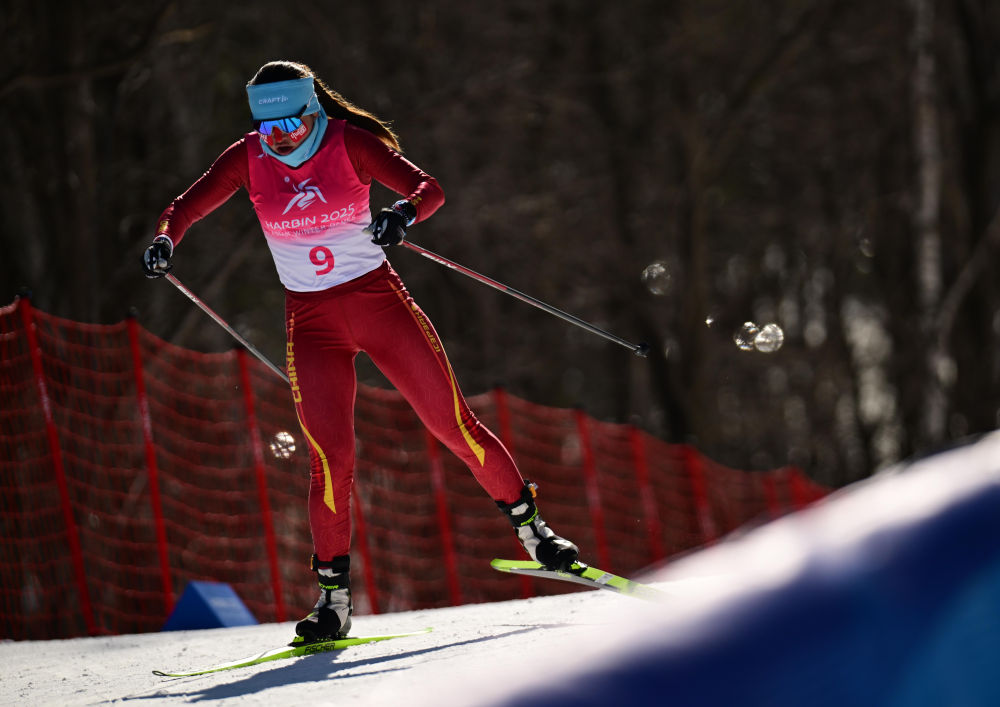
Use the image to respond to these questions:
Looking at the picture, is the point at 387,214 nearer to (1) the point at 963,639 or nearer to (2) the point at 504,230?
(1) the point at 963,639

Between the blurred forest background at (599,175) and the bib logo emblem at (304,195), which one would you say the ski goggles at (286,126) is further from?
the blurred forest background at (599,175)

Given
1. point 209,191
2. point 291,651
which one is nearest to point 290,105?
point 209,191

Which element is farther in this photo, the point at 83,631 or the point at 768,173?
the point at 768,173

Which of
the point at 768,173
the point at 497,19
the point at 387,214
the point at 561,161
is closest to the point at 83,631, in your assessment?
the point at 387,214

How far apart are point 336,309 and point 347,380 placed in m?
0.24

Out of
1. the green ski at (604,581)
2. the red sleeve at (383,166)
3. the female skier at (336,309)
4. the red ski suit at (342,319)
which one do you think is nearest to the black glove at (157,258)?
the female skier at (336,309)

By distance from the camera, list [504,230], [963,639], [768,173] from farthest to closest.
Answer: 1. [768,173]
2. [504,230]
3. [963,639]

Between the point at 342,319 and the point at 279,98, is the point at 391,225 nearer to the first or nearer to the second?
the point at 342,319

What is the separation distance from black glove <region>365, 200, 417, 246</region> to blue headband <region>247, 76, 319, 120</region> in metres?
0.46

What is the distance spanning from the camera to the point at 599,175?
19.0 m

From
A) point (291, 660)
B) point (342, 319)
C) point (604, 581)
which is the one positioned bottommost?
point (291, 660)

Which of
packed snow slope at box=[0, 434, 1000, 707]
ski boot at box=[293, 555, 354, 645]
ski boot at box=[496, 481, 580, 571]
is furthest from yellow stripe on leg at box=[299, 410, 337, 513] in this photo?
packed snow slope at box=[0, 434, 1000, 707]

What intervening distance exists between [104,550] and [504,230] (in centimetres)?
763

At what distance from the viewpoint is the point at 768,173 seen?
70.5 ft
